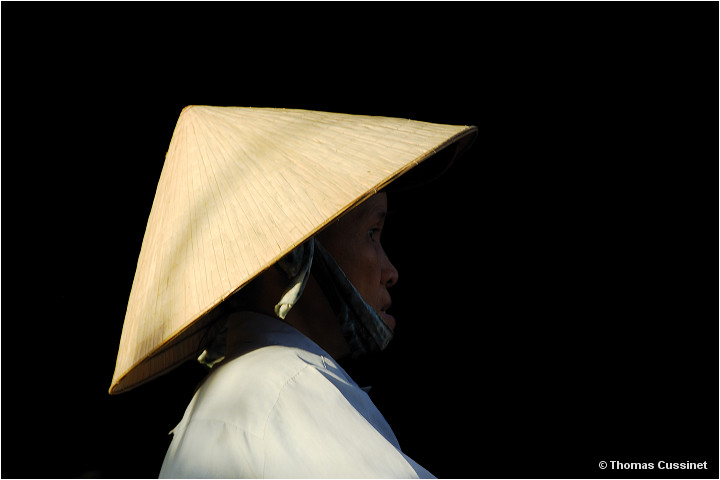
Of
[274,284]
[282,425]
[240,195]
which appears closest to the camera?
[282,425]

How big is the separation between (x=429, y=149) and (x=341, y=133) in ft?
0.72

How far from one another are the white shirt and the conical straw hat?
0.15m

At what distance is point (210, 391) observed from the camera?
4.77ft

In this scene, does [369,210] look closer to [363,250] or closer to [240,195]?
[363,250]

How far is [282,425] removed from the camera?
1.28 meters

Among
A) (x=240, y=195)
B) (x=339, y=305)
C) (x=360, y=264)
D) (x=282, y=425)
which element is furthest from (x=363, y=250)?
(x=282, y=425)

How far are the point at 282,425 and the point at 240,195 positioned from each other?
1.46 feet

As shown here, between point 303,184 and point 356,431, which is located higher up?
point 303,184

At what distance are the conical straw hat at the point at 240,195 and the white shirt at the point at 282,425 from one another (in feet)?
0.49

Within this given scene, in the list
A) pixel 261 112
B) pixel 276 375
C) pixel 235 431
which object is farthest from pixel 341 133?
pixel 235 431

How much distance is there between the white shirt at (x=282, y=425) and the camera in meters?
1.24

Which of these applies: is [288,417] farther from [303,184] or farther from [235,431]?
[303,184]

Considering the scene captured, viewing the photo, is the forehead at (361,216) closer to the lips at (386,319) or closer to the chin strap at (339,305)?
the chin strap at (339,305)

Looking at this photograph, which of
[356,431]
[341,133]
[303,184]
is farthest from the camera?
[341,133]
